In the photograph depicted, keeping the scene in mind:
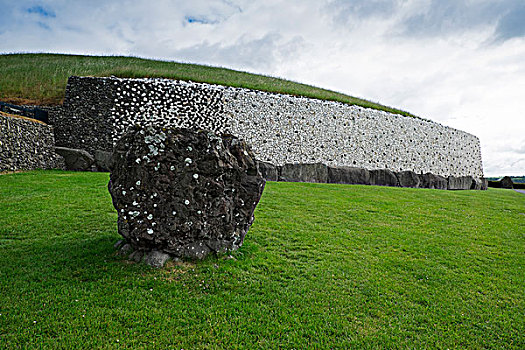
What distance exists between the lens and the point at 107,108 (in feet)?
55.7

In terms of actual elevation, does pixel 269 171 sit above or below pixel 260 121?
below

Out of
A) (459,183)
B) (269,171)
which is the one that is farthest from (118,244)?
(459,183)

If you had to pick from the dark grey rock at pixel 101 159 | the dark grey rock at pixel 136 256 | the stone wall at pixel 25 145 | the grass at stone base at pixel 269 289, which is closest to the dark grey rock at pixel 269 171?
the dark grey rock at pixel 101 159

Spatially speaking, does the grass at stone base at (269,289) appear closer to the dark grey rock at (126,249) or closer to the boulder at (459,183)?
the dark grey rock at (126,249)

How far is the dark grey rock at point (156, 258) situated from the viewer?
509 centimetres

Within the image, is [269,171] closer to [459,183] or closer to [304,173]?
[304,173]

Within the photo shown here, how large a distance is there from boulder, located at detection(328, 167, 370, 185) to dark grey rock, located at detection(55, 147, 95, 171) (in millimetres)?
12704

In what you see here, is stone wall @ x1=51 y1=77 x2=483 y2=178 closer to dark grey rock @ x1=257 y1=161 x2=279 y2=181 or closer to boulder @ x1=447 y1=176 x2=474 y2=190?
boulder @ x1=447 y1=176 x2=474 y2=190

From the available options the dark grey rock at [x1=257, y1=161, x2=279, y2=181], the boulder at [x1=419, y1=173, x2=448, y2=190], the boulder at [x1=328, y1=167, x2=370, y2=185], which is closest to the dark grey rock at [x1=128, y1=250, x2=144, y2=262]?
the dark grey rock at [x1=257, y1=161, x2=279, y2=181]

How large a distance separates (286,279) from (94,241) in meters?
3.68

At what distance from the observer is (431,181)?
877 inches

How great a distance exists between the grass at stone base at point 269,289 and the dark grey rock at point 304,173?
881cm

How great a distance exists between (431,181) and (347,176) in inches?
308

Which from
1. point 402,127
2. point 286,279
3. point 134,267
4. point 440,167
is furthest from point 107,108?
point 440,167
